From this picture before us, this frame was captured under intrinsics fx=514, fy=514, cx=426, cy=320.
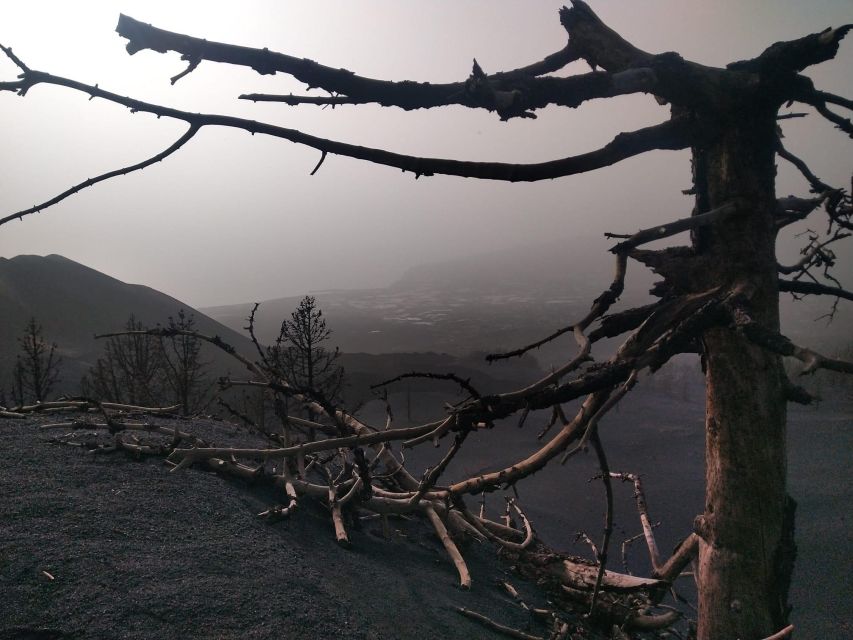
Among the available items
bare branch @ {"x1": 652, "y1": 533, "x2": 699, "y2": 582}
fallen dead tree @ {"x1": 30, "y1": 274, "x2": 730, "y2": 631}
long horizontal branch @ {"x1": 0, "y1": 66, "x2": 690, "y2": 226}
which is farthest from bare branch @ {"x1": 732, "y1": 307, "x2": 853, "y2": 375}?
bare branch @ {"x1": 652, "y1": 533, "x2": 699, "y2": 582}

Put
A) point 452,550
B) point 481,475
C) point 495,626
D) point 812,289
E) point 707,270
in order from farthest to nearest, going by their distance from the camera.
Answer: point 452,550
point 495,626
point 481,475
point 812,289
point 707,270

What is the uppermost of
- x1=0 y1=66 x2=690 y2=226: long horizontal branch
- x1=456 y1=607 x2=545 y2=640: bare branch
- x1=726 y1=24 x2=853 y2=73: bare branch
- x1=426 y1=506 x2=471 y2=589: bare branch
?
x1=726 y1=24 x2=853 y2=73: bare branch

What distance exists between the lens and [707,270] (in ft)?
6.71

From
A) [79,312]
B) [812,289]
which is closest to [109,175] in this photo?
[812,289]

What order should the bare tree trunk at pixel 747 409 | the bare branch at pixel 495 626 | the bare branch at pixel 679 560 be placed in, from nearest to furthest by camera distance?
the bare tree trunk at pixel 747 409 < the bare branch at pixel 679 560 < the bare branch at pixel 495 626

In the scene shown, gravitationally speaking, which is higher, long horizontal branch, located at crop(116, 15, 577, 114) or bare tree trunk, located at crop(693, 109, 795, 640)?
long horizontal branch, located at crop(116, 15, 577, 114)

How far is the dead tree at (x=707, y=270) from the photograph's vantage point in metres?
1.80

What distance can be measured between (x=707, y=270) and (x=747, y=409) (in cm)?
56

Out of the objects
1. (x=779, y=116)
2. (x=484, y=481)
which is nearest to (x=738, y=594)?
(x=484, y=481)

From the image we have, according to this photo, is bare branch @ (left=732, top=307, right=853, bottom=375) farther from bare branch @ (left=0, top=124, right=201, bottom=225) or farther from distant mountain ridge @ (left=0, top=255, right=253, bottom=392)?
distant mountain ridge @ (left=0, top=255, right=253, bottom=392)

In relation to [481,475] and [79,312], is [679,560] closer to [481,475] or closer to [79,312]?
[481,475]

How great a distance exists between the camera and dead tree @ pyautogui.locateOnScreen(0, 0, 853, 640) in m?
1.80

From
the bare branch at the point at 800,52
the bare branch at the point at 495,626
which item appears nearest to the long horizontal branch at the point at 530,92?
the bare branch at the point at 800,52

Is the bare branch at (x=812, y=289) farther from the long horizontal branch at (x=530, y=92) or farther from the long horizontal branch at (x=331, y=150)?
the long horizontal branch at (x=331, y=150)
